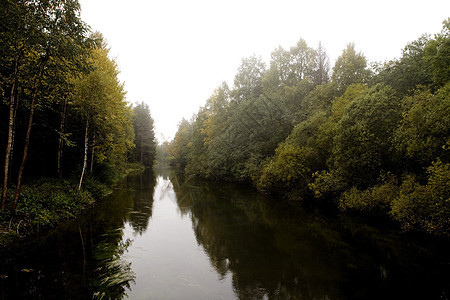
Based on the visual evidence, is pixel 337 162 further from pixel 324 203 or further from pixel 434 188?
pixel 434 188

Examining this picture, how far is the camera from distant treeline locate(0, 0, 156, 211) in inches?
364

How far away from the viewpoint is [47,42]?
9695mm

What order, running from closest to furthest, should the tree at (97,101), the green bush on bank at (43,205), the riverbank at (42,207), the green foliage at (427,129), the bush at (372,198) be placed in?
the riverbank at (42,207) → the green bush on bank at (43,205) → the green foliage at (427,129) → the bush at (372,198) → the tree at (97,101)

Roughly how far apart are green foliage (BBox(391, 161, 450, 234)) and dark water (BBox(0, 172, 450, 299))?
85cm

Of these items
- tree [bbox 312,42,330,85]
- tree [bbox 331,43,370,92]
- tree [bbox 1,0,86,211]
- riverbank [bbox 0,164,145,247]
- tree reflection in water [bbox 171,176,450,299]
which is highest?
tree [bbox 312,42,330,85]

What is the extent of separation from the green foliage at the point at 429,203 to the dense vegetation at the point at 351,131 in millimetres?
45

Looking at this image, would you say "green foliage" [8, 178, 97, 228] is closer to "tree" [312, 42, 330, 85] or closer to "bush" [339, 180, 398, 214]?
"bush" [339, 180, 398, 214]

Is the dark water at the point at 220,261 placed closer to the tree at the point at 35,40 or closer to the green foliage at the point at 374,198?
the green foliage at the point at 374,198

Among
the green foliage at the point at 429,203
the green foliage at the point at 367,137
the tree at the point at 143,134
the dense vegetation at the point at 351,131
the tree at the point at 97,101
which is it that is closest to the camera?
the green foliage at the point at 429,203

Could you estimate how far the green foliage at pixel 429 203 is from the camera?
34.6 ft

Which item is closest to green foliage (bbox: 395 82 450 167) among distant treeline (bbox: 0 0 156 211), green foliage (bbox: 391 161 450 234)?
green foliage (bbox: 391 161 450 234)

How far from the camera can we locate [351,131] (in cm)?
1623

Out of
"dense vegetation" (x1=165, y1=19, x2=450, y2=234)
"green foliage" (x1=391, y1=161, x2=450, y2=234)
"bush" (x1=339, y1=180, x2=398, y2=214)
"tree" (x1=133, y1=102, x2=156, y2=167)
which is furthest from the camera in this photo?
"tree" (x1=133, y1=102, x2=156, y2=167)

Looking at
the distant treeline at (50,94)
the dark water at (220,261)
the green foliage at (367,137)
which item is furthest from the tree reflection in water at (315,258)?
the distant treeline at (50,94)
